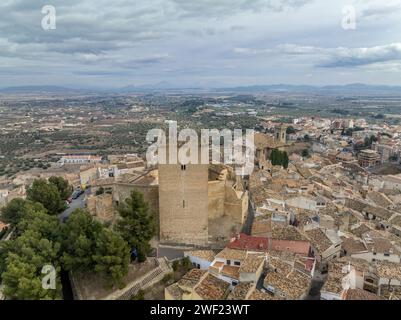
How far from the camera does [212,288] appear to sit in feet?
43.3

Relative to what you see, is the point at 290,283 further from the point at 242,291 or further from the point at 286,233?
the point at 286,233

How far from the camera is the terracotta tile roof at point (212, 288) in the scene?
41.7ft

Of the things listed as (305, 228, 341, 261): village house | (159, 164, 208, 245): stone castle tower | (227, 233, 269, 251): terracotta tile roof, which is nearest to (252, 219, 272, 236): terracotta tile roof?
(227, 233, 269, 251): terracotta tile roof

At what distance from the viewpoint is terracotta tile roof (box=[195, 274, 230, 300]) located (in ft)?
41.7

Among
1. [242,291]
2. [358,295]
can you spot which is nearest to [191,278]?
[242,291]

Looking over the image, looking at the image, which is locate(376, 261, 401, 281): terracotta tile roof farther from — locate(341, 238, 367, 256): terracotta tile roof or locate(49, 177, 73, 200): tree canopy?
locate(49, 177, 73, 200): tree canopy

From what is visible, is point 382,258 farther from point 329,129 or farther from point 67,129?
point 67,129

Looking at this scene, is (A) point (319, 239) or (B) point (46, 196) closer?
(A) point (319, 239)

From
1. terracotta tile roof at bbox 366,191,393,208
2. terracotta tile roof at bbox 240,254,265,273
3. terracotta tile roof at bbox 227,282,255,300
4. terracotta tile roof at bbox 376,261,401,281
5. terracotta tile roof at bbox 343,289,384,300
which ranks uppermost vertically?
terracotta tile roof at bbox 240,254,265,273

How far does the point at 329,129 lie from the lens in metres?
81.1

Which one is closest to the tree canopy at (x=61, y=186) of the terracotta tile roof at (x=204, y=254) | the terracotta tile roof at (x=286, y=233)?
the terracotta tile roof at (x=204, y=254)

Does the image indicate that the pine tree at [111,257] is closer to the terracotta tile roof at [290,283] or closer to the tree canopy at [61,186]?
the terracotta tile roof at [290,283]

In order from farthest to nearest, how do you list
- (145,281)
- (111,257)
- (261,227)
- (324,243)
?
(261,227) < (324,243) < (145,281) < (111,257)

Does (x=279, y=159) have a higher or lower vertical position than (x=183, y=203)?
lower
